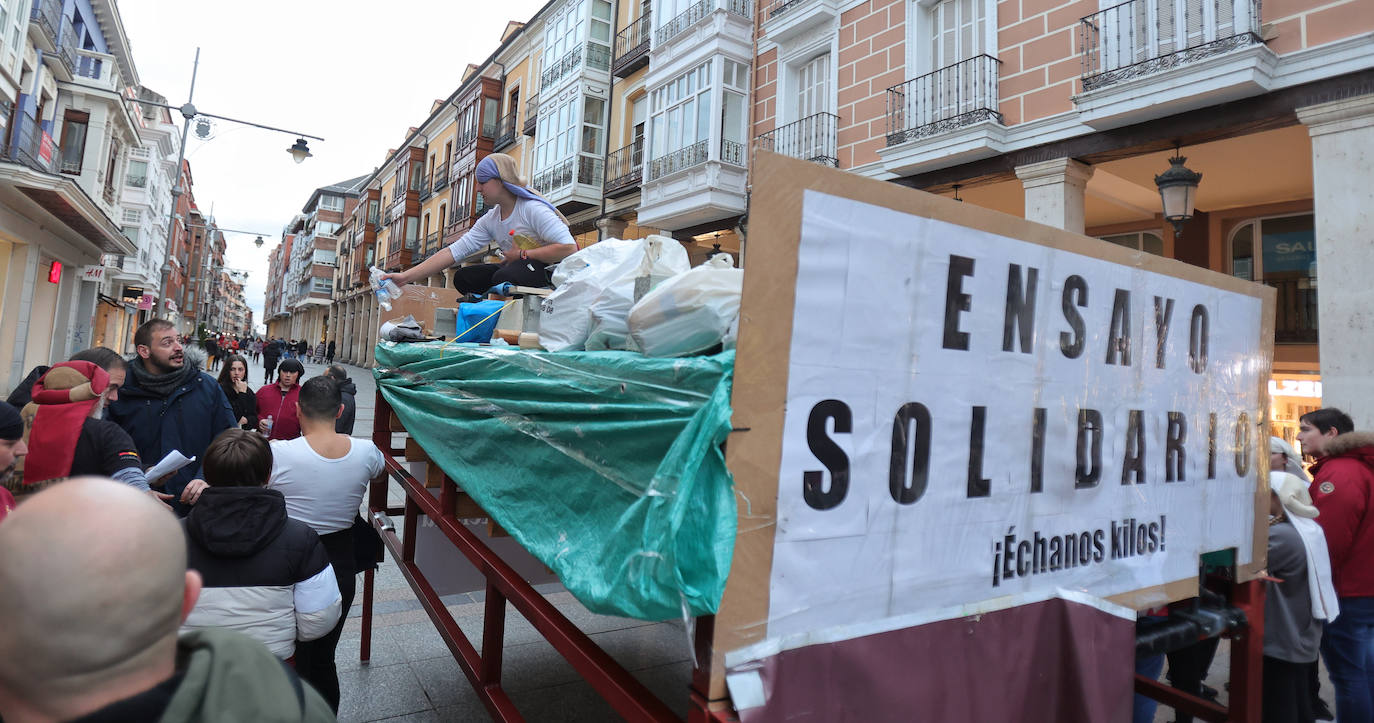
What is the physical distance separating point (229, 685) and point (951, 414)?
1530mm

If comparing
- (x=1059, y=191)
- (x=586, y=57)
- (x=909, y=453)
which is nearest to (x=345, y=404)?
(x=909, y=453)

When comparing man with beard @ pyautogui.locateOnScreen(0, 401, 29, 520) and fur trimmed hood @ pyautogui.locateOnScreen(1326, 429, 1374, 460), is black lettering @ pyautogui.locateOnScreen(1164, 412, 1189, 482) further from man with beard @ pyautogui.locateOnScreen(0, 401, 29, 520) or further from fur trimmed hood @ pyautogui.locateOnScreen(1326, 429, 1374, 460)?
man with beard @ pyautogui.locateOnScreen(0, 401, 29, 520)

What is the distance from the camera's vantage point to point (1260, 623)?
255 cm

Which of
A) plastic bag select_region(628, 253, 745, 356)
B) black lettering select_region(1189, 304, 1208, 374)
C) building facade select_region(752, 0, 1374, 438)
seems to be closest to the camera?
plastic bag select_region(628, 253, 745, 356)

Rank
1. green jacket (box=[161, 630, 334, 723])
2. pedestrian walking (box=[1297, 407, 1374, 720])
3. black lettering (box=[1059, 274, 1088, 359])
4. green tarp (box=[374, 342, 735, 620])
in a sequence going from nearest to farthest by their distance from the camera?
green jacket (box=[161, 630, 334, 723]) < green tarp (box=[374, 342, 735, 620]) < black lettering (box=[1059, 274, 1088, 359]) < pedestrian walking (box=[1297, 407, 1374, 720])

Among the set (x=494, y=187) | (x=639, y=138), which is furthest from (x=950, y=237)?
→ (x=639, y=138)

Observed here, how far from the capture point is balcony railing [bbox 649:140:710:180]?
14438 millimetres

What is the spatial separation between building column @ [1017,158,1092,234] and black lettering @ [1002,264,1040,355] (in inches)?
322

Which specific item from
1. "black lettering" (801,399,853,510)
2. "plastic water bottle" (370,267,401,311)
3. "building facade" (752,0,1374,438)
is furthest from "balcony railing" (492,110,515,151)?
"black lettering" (801,399,853,510)

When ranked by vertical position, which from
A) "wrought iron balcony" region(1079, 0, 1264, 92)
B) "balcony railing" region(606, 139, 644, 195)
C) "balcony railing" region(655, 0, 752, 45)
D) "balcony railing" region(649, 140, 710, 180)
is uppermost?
"balcony railing" region(655, 0, 752, 45)

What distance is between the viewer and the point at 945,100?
10.4 m

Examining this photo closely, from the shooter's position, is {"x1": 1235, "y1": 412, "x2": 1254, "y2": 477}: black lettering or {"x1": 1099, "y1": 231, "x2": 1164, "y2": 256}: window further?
{"x1": 1099, "y1": 231, "x2": 1164, "y2": 256}: window

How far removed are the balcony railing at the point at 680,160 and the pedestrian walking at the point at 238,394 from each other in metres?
10.00

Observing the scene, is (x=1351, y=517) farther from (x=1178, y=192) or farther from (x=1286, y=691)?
(x=1178, y=192)
